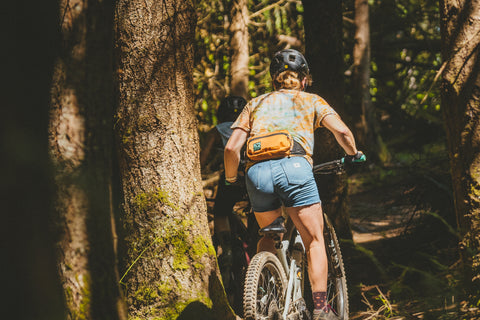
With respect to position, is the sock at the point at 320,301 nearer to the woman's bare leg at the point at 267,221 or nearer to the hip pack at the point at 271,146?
the woman's bare leg at the point at 267,221

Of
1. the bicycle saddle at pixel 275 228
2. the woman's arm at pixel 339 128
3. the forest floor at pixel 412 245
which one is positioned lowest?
the forest floor at pixel 412 245

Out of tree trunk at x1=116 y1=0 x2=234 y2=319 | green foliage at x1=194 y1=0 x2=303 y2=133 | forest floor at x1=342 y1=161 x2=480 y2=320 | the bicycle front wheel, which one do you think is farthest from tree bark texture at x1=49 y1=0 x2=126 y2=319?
green foliage at x1=194 y1=0 x2=303 y2=133

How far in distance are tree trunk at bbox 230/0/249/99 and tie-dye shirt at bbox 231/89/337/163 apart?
499 cm

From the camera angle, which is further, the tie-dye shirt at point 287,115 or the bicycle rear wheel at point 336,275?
the bicycle rear wheel at point 336,275

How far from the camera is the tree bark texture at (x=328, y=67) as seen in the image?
226 inches

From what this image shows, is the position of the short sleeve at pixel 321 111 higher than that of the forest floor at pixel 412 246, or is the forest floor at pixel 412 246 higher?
the short sleeve at pixel 321 111

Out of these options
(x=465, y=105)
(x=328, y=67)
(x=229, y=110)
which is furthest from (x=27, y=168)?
(x=328, y=67)

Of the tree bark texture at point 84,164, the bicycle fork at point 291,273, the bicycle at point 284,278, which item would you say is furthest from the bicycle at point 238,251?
the tree bark texture at point 84,164

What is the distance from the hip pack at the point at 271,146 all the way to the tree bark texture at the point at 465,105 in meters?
1.46

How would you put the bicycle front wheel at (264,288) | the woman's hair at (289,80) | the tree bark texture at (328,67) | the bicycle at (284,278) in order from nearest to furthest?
the bicycle front wheel at (264,288)
the bicycle at (284,278)
the woman's hair at (289,80)
the tree bark texture at (328,67)

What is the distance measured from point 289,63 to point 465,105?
1432 mm

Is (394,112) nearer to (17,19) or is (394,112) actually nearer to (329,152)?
(329,152)

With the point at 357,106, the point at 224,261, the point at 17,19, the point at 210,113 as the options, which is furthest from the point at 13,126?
the point at 357,106

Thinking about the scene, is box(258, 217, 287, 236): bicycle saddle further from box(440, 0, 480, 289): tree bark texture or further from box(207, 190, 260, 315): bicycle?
box(440, 0, 480, 289): tree bark texture
